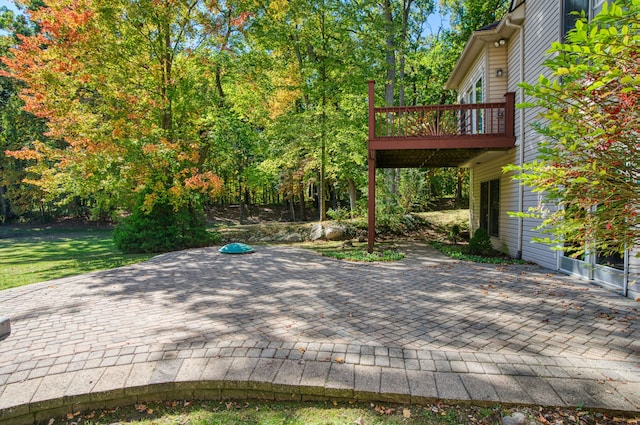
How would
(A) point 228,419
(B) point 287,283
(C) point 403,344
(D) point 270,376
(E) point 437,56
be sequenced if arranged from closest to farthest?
(A) point 228,419 < (D) point 270,376 < (C) point 403,344 < (B) point 287,283 < (E) point 437,56

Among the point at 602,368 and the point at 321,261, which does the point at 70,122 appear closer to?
the point at 321,261

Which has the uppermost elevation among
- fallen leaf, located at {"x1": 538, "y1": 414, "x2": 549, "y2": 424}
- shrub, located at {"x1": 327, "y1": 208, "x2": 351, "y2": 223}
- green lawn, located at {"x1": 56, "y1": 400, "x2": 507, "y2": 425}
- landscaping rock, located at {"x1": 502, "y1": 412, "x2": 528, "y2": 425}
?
shrub, located at {"x1": 327, "y1": 208, "x2": 351, "y2": 223}

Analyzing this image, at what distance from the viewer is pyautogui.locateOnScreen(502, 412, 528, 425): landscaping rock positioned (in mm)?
2166

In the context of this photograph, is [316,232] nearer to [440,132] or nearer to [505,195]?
[440,132]

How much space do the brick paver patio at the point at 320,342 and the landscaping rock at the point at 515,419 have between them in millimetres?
162

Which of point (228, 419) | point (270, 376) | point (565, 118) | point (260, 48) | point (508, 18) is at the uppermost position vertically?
point (260, 48)

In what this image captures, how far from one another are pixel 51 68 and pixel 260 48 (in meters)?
7.03

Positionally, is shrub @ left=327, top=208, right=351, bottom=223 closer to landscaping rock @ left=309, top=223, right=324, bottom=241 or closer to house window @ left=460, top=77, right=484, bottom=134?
landscaping rock @ left=309, top=223, right=324, bottom=241

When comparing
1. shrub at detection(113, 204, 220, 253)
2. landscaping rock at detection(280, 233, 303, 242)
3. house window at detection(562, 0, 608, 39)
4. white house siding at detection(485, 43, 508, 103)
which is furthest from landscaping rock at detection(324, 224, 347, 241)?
house window at detection(562, 0, 608, 39)

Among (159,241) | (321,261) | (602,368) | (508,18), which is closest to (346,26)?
(508,18)

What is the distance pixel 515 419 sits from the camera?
219 centimetres

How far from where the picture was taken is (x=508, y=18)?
26.8ft

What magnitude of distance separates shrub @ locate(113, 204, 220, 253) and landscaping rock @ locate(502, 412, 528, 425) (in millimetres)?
10949

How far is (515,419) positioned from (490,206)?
9749 millimetres
